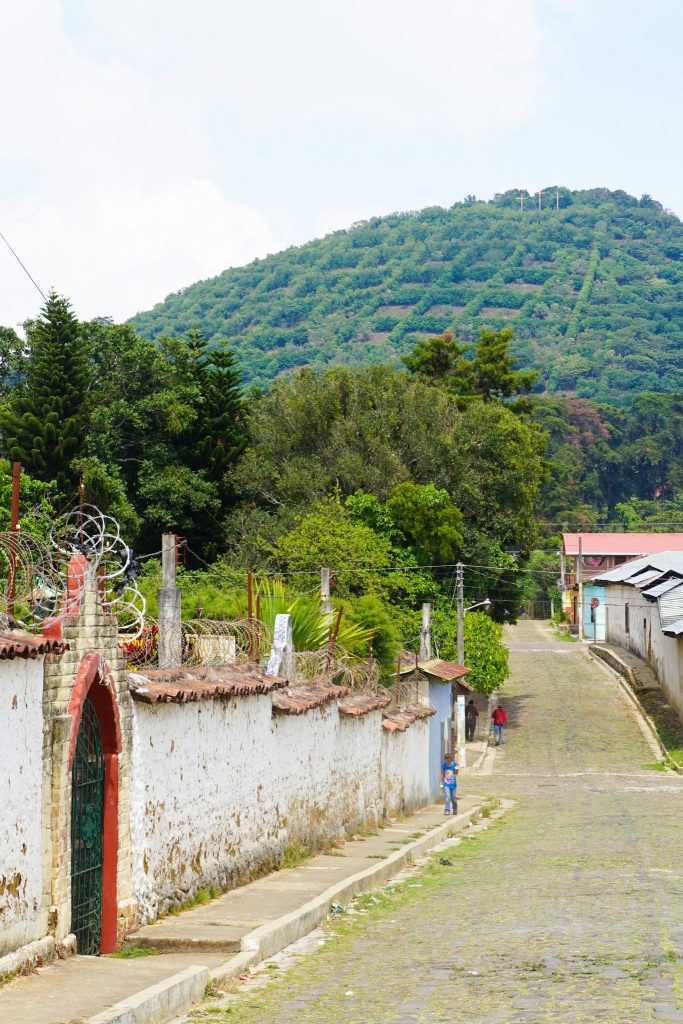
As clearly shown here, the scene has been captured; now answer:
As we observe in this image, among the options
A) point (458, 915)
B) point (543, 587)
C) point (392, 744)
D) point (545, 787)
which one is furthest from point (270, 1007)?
point (543, 587)

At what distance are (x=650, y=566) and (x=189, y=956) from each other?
52577 mm

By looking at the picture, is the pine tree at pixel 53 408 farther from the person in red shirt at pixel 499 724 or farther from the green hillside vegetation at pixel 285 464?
the person in red shirt at pixel 499 724

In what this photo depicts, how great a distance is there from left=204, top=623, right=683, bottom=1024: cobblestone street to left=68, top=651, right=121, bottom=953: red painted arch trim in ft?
5.44

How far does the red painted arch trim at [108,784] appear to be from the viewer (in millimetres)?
11484

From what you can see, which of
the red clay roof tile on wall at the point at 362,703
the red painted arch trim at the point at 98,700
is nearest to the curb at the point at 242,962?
the red painted arch trim at the point at 98,700

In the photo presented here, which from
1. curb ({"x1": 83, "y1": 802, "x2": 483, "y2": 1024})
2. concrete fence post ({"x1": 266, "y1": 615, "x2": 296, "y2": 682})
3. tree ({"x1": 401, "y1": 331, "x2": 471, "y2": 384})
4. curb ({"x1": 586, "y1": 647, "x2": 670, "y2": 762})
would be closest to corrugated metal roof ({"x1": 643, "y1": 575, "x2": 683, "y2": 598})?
curb ({"x1": 586, "y1": 647, "x2": 670, "y2": 762})

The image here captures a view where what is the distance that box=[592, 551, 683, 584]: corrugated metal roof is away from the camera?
58.6 meters

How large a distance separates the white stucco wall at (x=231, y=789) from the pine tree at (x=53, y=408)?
28916 mm

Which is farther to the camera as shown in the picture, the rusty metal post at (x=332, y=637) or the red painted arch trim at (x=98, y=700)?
the rusty metal post at (x=332, y=637)

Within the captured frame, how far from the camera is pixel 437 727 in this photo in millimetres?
A: 35531

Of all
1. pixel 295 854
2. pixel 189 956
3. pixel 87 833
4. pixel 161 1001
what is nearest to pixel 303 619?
pixel 295 854

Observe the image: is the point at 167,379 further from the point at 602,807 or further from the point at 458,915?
the point at 458,915

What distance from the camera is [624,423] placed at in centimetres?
13788

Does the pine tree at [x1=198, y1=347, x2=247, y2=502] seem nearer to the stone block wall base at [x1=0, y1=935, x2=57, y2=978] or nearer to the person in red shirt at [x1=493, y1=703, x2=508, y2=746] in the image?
the person in red shirt at [x1=493, y1=703, x2=508, y2=746]
